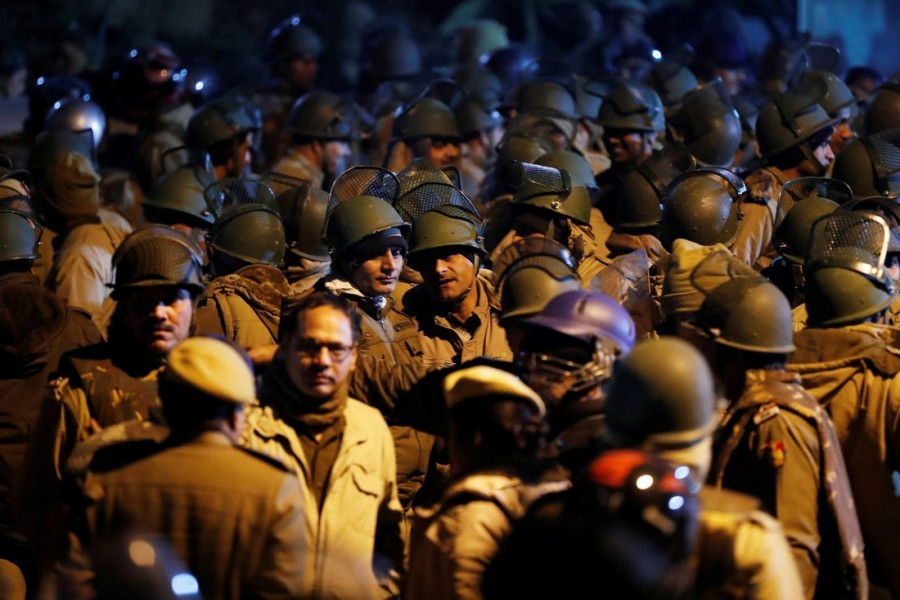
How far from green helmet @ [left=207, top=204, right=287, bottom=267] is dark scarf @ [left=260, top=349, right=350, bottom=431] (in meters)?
2.19

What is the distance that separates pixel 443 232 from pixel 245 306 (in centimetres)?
103

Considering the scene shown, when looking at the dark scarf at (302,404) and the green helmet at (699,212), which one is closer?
the dark scarf at (302,404)

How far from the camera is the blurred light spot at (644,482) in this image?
4.24m

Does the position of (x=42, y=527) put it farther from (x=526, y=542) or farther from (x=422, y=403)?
(x=526, y=542)

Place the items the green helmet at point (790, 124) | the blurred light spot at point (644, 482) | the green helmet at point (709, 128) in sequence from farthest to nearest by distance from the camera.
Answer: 1. the green helmet at point (709, 128)
2. the green helmet at point (790, 124)
3. the blurred light spot at point (644, 482)

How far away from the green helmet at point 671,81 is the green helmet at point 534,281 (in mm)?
7259

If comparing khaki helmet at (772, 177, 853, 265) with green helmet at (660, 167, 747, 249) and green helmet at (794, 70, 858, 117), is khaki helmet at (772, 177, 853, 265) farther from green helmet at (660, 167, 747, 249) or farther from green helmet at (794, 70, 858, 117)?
green helmet at (794, 70, 858, 117)

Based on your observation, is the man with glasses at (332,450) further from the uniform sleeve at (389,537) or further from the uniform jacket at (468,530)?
the uniform jacket at (468,530)

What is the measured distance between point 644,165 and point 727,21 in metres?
11.0

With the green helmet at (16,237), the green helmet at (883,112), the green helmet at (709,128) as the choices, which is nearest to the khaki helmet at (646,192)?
the green helmet at (709,128)

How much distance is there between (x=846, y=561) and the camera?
5859mm

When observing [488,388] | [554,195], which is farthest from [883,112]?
[488,388]

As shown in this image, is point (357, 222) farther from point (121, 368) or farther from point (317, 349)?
point (317, 349)

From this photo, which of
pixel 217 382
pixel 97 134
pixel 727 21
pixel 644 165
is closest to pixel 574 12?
pixel 727 21
